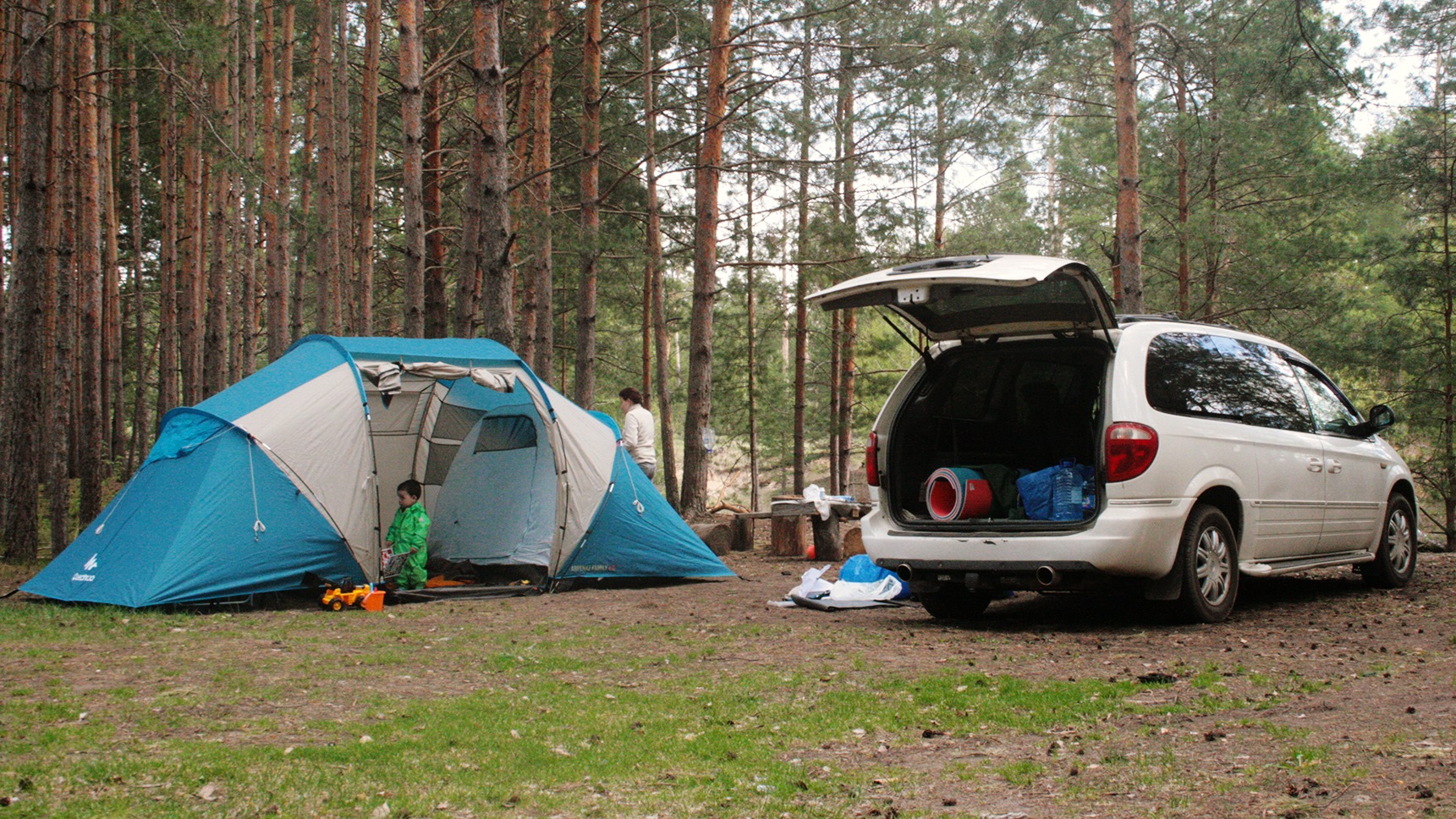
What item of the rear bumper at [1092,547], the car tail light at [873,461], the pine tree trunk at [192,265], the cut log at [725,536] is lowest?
the cut log at [725,536]

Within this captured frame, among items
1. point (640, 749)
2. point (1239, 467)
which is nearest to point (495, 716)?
point (640, 749)

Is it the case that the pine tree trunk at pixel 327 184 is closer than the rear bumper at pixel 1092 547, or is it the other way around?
the rear bumper at pixel 1092 547

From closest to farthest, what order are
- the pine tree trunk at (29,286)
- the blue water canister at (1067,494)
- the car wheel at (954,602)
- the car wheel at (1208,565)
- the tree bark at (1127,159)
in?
the car wheel at (1208,565)
the blue water canister at (1067,494)
the car wheel at (954,602)
the pine tree trunk at (29,286)
the tree bark at (1127,159)

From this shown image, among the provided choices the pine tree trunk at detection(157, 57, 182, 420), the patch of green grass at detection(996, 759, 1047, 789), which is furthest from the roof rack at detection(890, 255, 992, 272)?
the pine tree trunk at detection(157, 57, 182, 420)

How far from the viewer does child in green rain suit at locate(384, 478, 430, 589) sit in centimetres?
917

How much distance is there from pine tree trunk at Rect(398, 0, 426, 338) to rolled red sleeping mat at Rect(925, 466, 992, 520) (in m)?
7.91

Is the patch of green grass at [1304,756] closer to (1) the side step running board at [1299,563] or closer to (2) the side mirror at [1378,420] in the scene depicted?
(1) the side step running board at [1299,563]

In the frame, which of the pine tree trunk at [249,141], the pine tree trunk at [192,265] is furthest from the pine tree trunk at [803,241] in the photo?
the pine tree trunk at [192,265]

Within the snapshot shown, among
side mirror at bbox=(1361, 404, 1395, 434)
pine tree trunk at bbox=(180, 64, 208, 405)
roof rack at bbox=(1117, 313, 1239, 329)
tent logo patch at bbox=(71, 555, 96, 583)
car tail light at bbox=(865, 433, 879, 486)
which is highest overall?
pine tree trunk at bbox=(180, 64, 208, 405)

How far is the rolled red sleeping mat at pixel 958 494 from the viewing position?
6.33 meters

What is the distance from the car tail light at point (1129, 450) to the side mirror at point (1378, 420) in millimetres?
2705

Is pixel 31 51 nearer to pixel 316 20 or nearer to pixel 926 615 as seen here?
pixel 316 20

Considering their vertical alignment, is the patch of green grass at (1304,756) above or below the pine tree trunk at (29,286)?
below

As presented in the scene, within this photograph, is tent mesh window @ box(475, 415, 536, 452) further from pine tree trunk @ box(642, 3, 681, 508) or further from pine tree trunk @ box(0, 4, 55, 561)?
pine tree trunk @ box(642, 3, 681, 508)
